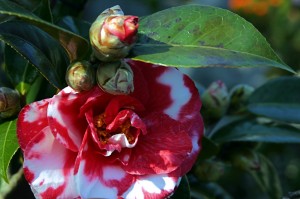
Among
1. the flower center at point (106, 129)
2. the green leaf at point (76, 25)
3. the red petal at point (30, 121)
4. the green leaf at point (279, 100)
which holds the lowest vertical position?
the green leaf at point (279, 100)

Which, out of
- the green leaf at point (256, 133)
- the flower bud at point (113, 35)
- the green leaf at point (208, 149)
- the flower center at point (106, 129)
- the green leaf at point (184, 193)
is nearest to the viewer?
the flower bud at point (113, 35)

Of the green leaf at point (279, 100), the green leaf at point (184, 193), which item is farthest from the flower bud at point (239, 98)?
the green leaf at point (184, 193)

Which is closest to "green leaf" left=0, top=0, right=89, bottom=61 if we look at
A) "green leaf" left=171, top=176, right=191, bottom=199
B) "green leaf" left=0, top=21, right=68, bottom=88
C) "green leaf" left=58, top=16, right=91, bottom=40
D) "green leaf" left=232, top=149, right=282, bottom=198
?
"green leaf" left=0, top=21, right=68, bottom=88

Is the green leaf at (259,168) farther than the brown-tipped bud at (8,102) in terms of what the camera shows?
Yes

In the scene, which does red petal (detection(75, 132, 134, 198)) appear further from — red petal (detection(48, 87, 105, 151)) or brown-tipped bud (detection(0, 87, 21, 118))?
brown-tipped bud (detection(0, 87, 21, 118))

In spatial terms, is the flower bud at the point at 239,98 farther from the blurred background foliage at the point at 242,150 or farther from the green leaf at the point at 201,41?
the green leaf at the point at 201,41

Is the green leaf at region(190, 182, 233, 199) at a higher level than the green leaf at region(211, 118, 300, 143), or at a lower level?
lower

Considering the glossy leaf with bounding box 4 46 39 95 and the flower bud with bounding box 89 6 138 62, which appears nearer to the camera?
the flower bud with bounding box 89 6 138 62

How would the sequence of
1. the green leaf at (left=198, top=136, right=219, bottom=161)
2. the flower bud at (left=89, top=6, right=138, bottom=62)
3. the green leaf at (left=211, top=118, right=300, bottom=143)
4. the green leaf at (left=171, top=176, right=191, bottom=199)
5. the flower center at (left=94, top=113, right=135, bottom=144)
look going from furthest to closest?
the green leaf at (left=211, top=118, right=300, bottom=143) < the green leaf at (left=198, top=136, right=219, bottom=161) < the green leaf at (left=171, top=176, right=191, bottom=199) < the flower center at (left=94, top=113, right=135, bottom=144) < the flower bud at (left=89, top=6, right=138, bottom=62)
